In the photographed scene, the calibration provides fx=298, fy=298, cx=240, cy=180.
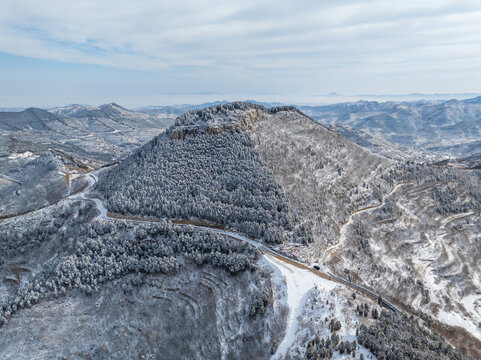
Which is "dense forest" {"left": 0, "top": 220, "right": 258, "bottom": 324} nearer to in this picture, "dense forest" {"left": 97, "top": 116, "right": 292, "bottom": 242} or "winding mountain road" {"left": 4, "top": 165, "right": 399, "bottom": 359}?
"winding mountain road" {"left": 4, "top": 165, "right": 399, "bottom": 359}

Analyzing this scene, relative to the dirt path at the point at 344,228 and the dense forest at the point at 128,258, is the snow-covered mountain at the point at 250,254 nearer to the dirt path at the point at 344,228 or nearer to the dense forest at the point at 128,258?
the dense forest at the point at 128,258

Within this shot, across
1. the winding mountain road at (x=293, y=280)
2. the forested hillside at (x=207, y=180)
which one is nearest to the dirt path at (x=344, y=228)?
the winding mountain road at (x=293, y=280)

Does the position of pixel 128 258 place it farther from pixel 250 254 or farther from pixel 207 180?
pixel 207 180

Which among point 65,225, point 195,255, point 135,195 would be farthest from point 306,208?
point 65,225

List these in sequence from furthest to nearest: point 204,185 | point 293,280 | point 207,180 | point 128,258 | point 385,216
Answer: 1. point 385,216
2. point 207,180
3. point 204,185
4. point 128,258
5. point 293,280

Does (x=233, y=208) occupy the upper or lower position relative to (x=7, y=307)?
upper

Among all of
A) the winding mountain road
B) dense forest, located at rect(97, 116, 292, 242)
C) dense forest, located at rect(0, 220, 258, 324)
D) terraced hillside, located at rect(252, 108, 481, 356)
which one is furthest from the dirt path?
dense forest, located at rect(0, 220, 258, 324)

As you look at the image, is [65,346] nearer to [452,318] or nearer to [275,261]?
[275,261]

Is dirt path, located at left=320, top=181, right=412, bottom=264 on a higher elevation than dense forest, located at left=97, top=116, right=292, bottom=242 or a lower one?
lower

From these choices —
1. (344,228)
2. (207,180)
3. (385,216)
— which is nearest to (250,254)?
(207,180)

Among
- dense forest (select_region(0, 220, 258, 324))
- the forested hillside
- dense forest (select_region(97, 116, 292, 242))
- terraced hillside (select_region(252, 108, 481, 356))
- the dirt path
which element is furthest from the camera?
the forested hillside

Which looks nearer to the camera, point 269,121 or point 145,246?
point 145,246
